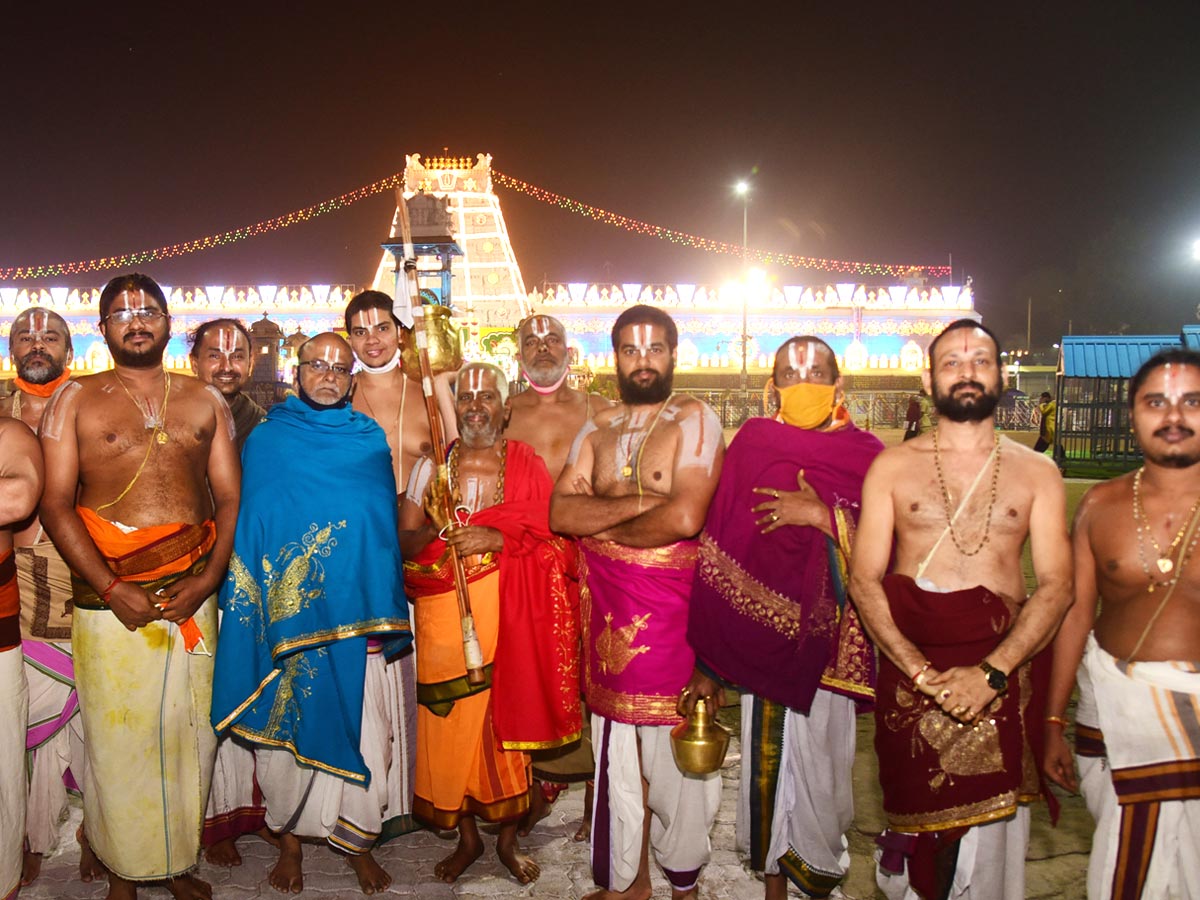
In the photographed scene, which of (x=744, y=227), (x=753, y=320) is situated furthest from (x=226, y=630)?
(x=753, y=320)

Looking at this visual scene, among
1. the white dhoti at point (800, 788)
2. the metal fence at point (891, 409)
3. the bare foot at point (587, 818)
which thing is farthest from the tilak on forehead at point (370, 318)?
the metal fence at point (891, 409)

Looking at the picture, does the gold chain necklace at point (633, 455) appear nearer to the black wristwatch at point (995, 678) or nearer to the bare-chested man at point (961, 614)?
the bare-chested man at point (961, 614)

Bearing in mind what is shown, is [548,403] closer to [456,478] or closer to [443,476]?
[456,478]

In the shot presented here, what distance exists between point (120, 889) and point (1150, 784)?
13.3 feet

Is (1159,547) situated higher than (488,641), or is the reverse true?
(1159,547)

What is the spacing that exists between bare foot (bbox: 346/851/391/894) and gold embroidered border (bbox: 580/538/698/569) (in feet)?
5.95

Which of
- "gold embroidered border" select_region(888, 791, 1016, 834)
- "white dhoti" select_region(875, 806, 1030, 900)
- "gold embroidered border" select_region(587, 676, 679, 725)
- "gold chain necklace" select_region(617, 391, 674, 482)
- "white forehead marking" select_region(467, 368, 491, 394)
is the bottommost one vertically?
"white dhoti" select_region(875, 806, 1030, 900)

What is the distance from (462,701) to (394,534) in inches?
33.8

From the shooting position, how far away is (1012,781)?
281 centimetres

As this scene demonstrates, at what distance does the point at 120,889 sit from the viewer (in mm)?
3523

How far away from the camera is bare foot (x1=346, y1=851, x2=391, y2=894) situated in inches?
145

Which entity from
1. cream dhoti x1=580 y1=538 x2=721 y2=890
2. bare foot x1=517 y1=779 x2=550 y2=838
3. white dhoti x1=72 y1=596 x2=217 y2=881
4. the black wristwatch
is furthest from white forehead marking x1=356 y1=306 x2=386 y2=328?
the black wristwatch

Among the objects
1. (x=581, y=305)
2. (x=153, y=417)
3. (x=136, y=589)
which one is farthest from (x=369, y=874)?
(x=581, y=305)

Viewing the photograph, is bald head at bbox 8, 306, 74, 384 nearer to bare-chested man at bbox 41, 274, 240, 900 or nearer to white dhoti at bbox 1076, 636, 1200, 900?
bare-chested man at bbox 41, 274, 240, 900
